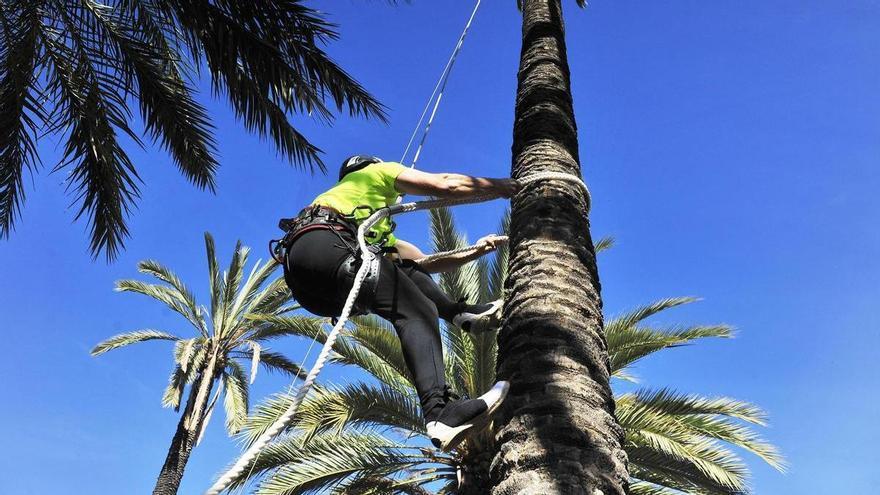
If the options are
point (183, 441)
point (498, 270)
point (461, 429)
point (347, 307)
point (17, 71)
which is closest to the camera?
point (461, 429)

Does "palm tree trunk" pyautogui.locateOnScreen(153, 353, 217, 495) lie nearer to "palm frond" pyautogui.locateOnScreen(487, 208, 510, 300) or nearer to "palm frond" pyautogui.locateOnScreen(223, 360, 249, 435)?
"palm frond" pyautogui.locateOnScreen(223, 360, 249, 435)

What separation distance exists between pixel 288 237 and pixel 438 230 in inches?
245

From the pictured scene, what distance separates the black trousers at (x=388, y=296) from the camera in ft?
8.32

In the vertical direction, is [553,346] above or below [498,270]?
below

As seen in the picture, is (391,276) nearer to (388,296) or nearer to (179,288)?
(388,296)


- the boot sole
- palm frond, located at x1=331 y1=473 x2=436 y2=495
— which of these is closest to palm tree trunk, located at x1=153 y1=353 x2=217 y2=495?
Result: palm frond, located at x1=331 y1=473 x2=436 y2=495

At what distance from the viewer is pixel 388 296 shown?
8.61ft

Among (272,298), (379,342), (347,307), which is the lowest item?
(347,307)

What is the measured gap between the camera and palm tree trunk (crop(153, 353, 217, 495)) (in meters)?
12.0

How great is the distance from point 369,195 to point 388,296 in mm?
592

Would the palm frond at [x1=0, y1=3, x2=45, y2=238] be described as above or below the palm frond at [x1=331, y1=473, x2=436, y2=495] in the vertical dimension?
above

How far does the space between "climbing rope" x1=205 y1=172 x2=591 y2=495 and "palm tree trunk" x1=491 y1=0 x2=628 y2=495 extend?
2.4 inches

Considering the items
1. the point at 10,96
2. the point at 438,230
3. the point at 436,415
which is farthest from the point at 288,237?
the point at 438,230

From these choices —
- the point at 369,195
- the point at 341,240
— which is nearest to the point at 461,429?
the point at 341,240
